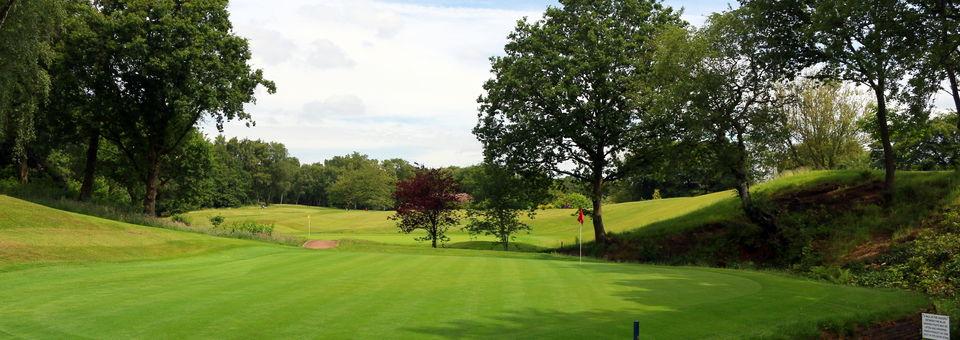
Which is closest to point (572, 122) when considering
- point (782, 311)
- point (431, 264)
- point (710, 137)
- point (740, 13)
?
point (710, 137)

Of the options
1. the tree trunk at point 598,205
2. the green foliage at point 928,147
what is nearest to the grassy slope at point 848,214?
the tree trunk at point 598,205

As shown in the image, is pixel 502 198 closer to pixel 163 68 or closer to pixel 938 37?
pixel 163 68

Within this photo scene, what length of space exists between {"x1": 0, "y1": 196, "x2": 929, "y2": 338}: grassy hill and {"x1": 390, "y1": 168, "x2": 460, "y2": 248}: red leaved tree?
1649 cm

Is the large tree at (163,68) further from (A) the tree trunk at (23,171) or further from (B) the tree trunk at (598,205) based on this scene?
(B) the tree trunk at (598,205)

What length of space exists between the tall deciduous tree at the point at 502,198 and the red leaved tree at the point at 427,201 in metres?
2.15

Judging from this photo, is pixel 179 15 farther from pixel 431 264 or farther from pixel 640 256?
pixel 640 256

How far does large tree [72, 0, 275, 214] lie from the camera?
33.1m

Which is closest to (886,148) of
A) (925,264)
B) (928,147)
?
(925,264)

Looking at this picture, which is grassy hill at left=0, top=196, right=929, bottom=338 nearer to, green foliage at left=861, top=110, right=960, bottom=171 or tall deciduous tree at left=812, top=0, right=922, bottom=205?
tall deciduous tree at left=812, top=0, right=922, bottom=205

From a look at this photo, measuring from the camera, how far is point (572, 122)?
32.3m

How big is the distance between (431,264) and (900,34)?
2013 centimetres

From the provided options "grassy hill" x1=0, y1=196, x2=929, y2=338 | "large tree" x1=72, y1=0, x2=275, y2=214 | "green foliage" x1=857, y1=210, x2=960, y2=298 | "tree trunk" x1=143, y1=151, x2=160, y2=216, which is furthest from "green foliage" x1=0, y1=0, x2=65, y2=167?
"green foliage" x1=857, y1=210, x2=960, y2=298

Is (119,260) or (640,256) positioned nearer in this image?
(119,260)

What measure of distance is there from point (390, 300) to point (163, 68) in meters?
28.0
